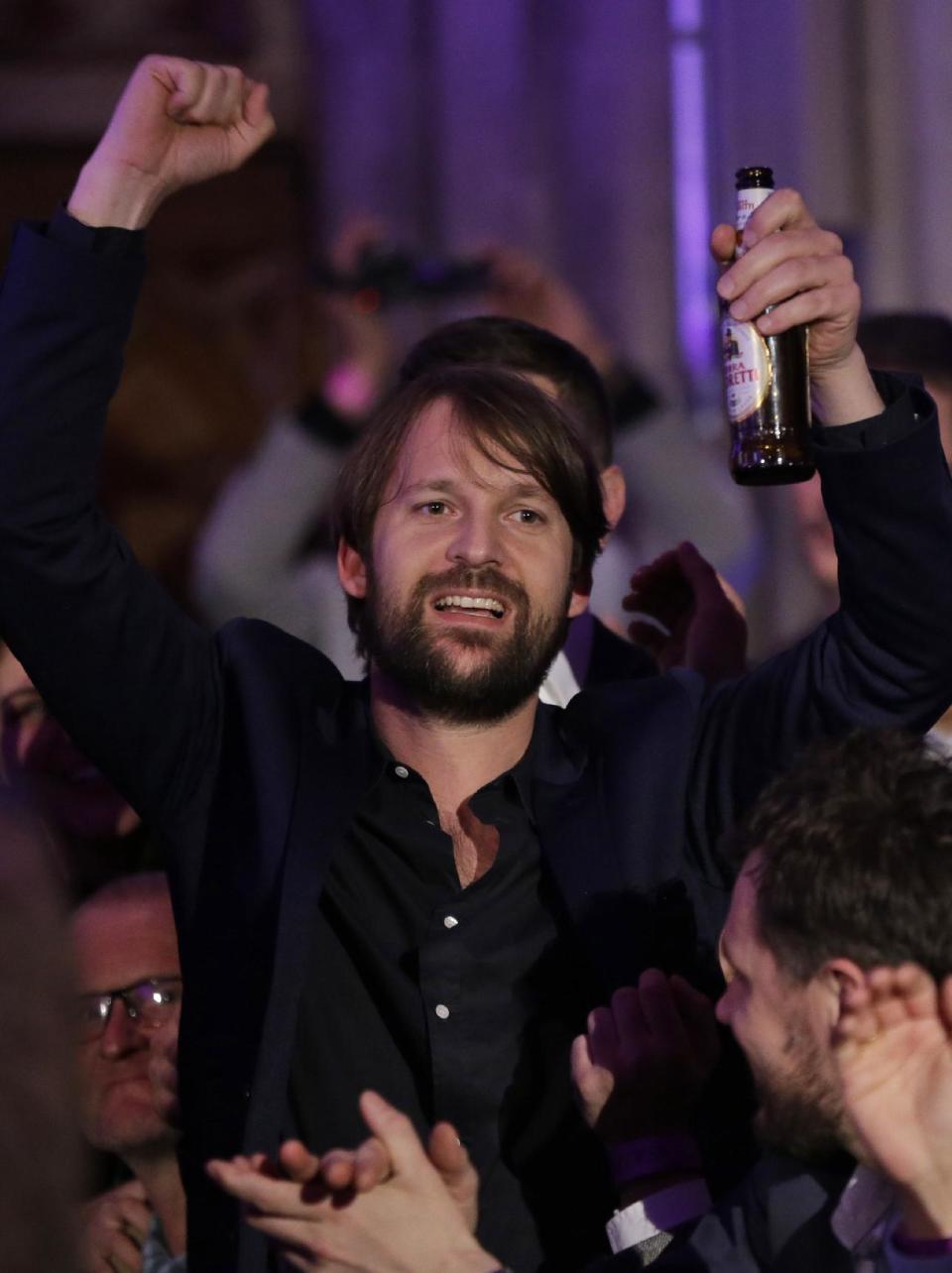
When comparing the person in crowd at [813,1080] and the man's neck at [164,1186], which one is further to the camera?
the man's neck at [164,1186]

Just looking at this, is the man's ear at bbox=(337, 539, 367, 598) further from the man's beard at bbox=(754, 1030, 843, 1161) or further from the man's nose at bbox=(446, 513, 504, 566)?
the man's beard at bbox=(754, 1030, 843, 1161)

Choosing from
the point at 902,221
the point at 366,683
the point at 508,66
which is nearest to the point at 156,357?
the point at 508,66

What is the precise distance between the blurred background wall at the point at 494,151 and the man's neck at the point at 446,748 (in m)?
3.81

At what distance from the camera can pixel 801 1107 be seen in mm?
1680

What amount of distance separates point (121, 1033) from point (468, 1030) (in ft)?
2.49

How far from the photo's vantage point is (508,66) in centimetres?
633

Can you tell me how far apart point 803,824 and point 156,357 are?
5.26 metres

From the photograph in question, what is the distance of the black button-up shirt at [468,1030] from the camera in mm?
2082

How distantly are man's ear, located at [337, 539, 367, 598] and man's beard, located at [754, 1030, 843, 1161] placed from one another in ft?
2.98

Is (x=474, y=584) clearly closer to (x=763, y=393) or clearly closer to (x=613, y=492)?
(x=763, y=393)

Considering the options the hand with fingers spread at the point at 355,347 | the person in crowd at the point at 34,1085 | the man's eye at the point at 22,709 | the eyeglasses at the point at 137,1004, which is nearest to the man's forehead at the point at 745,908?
the person in crowd at the point at 34,1085

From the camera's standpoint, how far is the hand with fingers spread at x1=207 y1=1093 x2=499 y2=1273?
5.58ft

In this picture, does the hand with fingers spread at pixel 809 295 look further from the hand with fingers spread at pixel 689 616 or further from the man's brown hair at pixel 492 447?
the hand with fingers spread at pixel 689 616

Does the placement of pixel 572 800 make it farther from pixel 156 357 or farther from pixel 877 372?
pixel 156 357
